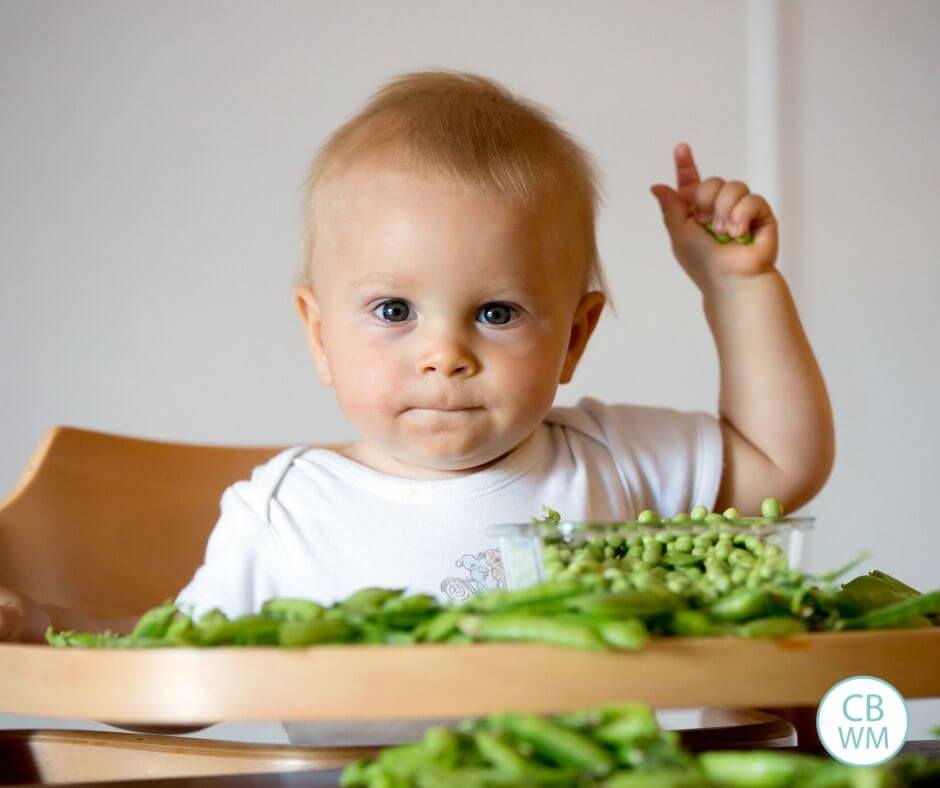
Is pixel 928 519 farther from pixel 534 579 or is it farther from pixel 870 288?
pixel 534 579

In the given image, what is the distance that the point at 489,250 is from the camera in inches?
43.4

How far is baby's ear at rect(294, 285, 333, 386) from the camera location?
1.27 m

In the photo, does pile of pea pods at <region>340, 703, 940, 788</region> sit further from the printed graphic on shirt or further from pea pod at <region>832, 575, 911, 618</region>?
the printed graphic on shirt

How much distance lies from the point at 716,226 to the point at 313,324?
1.52ft

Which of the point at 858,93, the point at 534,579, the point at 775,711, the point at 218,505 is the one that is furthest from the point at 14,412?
the point at 858,93

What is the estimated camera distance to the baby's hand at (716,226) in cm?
133

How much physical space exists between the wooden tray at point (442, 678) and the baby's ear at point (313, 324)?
639mm

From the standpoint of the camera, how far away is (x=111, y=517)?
4.51 feet

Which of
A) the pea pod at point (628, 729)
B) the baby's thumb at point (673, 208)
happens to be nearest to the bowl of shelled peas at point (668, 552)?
the pea pod at point (628, 729)

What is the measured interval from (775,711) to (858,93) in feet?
5.82

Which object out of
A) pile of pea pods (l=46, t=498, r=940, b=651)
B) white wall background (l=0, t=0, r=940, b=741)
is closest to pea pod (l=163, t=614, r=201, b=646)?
pile of pea pods (l=46, t=498, r=940, b=651)

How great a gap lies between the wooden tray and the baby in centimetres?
34

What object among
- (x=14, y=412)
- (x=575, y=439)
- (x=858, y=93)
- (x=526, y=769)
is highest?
(x=858, y=93)

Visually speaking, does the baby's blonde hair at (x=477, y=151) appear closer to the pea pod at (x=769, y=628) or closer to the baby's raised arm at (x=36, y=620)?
the baby's raised arm at (x=36, y=620)
